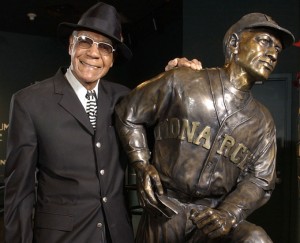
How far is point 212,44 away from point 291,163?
65.4 inches

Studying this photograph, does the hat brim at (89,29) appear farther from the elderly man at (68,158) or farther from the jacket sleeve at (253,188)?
the jacket sleeve at (253,188)

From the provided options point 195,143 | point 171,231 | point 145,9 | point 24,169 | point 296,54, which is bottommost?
point 171,231

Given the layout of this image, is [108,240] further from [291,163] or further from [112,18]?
[291,163]

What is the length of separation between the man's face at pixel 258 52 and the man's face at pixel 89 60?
2.11 ft

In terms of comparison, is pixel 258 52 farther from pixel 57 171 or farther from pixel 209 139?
pixel 57 171

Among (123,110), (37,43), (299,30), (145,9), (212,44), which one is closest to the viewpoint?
(123,110)

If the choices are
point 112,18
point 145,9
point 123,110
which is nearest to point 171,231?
point 123,110

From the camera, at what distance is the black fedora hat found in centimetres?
202

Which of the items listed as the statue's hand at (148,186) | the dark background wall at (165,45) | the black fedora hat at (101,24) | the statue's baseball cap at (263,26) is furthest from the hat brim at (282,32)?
the dark background wall at (165,45)

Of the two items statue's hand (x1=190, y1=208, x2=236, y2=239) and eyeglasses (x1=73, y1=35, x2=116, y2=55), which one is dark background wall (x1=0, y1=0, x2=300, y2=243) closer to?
eyeglasses (x1=73, y1=35, x2=116, y2=55)

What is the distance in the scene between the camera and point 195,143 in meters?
1.88

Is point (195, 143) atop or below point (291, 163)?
atop

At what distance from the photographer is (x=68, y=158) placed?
1998 millimetres

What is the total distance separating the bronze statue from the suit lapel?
175 millimetres
